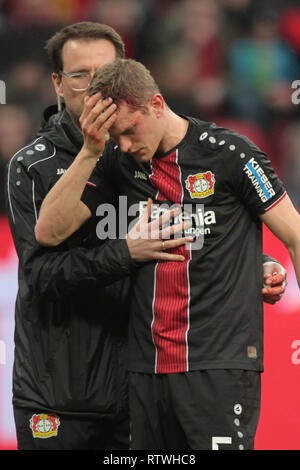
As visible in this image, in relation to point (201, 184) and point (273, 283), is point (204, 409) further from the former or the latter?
point (201, 184)

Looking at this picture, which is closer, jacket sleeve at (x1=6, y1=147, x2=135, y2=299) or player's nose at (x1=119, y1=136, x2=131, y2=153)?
player's nose at (x1=119, y1=136, x2=131, y2=153)

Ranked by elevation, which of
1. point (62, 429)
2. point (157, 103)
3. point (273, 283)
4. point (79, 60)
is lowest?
point (62, 429)

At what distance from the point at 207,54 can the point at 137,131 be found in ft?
14.6

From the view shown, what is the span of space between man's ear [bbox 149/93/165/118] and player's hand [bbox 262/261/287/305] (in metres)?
0.71

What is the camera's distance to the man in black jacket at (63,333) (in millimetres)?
3281

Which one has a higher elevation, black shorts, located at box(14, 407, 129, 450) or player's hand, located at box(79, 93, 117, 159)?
player's hand, located at box(79, 93, 117, 159)

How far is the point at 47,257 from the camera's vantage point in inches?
126

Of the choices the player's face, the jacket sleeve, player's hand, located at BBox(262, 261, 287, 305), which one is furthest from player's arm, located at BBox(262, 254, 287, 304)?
the player's face

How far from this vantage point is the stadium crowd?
22.6ft

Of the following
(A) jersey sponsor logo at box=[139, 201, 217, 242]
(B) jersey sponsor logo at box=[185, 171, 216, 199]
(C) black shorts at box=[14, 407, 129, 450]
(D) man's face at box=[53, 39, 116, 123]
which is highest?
(D) man's face at box=[53, 39, 116, 123]

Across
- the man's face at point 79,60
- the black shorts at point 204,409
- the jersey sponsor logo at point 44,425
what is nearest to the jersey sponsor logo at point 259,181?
the black shorts at point 204,409
